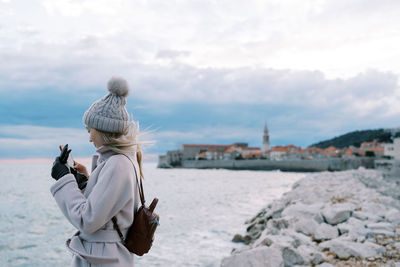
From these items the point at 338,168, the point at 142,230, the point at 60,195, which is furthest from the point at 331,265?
the point at 338,168

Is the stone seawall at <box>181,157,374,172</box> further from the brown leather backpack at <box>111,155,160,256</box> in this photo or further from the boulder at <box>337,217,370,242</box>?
the brown leather backpack at <box>111,155,160,256</box>

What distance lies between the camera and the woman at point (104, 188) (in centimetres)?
150

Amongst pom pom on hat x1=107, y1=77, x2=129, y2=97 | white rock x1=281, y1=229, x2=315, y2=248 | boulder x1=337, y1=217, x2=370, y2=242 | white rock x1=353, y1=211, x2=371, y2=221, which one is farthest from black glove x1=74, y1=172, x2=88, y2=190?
white rock x1=353, y1=211, x2=371, y2=221

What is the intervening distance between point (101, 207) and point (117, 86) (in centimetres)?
58

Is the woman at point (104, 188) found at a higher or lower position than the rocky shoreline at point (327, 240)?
higher

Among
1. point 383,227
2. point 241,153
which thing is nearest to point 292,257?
point 383,227

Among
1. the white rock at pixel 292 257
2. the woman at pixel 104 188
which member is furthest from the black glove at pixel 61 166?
the white rock at pixel 292 257

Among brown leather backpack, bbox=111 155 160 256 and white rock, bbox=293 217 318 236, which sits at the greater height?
brown leather backpack, bbox=111 155 160 256

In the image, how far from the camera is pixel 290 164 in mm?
64500

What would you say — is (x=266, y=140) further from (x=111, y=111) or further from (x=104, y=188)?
(x=104, y=188)

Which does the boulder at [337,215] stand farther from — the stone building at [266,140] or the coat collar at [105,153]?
the stone building at [266,140]

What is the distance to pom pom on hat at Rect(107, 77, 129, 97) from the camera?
1687 mm

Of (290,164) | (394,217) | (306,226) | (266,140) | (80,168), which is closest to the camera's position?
(80,168)

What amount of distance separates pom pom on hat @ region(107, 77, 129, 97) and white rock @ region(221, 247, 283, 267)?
288 centimetres
